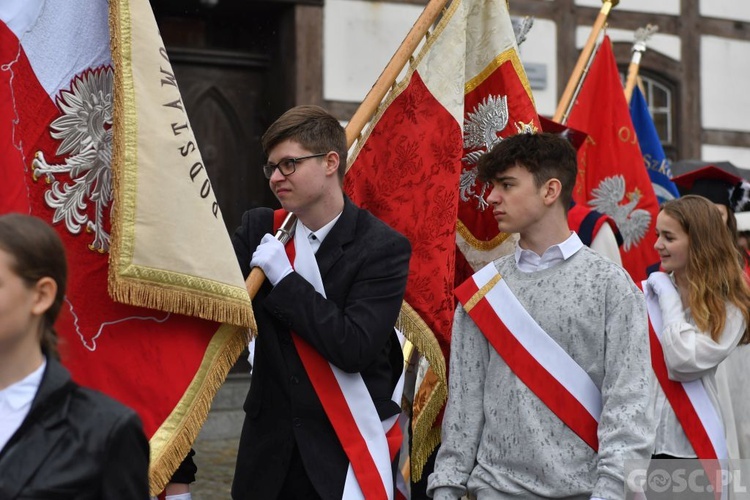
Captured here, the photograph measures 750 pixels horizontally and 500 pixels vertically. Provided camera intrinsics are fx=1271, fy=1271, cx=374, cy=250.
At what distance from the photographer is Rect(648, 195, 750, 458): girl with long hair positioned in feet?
15.6

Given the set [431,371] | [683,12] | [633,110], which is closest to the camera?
[431,371]

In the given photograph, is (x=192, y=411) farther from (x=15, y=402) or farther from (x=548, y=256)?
(x=15, y=402)

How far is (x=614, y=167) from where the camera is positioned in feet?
A: 24.4

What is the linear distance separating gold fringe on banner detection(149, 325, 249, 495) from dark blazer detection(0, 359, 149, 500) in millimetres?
1123

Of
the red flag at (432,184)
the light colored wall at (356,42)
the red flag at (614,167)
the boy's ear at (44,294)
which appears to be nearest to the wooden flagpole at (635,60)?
the red flag at (614,167)

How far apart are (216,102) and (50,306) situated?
28.0 ft

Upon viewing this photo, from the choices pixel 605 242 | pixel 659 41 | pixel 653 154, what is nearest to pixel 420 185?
pixel 605 242

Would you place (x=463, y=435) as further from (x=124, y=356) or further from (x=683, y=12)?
(x=683, y=12)

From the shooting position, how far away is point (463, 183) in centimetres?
507

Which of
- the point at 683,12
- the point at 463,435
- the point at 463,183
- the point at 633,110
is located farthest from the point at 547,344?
the point at 683,12

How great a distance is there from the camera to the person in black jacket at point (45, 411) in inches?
90.3

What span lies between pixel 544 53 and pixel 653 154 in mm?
3321

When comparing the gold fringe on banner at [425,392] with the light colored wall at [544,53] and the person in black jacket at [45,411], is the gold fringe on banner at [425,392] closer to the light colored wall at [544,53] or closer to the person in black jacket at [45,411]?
the person in black jacket at [45,411]

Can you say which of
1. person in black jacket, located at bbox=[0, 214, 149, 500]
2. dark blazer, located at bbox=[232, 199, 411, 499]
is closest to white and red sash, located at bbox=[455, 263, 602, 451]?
dark blazer, located at bbox=[232, 199, 411, 499]
